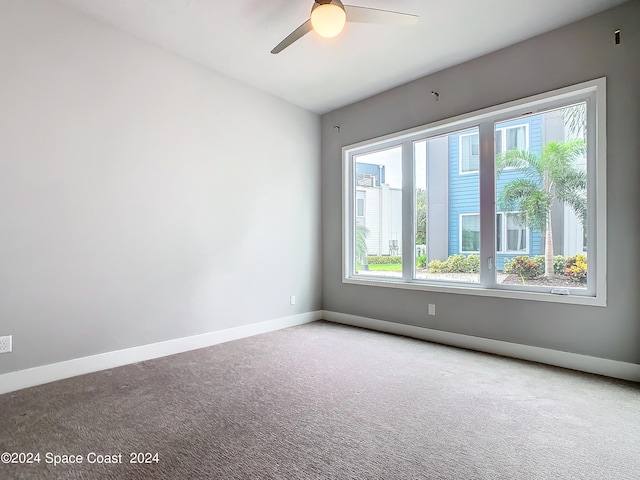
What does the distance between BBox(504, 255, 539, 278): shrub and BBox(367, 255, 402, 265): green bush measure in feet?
4.25

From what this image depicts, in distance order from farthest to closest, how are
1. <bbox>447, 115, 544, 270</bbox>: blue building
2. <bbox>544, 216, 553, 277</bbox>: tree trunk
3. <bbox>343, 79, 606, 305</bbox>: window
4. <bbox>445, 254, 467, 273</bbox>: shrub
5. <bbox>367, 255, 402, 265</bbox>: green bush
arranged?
<bbox>367, 255, 402, 265</bbox>: green bush < <bbox>445, 254, 467, 273</bbox>: shrub < <bbox>447, 115, 544, 270</bbox>: blue building < <bbox>544, 216, 553, 277</bbox>: tree trunk < <bbox>343, 79, 606, 305</bbox>: window

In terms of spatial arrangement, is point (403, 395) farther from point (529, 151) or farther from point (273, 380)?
point (529, 151)

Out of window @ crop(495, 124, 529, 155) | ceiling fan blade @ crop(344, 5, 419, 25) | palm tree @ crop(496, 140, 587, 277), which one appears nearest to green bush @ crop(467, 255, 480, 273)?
palm tree @ crop(496, 140, 587, 277)

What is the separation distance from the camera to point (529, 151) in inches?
130

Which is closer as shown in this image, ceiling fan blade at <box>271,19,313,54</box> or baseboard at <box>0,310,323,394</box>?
ceiling fan blade at <box>271,19,313,54</box>

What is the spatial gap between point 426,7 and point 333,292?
3.46m

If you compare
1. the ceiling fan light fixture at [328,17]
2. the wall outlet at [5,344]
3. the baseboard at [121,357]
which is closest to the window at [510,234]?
the ceiling fan light fixture at [328,17]

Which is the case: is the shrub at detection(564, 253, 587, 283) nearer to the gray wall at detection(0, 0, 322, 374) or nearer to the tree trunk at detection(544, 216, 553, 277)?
the tree trunk at detection(544, 216, 553, 277)

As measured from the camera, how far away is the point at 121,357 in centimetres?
304

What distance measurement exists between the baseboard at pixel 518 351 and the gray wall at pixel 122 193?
1496 millimetres

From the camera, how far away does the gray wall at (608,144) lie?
8.87 ft

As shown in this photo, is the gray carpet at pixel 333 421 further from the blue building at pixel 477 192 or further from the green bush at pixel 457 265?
the blue building at pixel 477 192

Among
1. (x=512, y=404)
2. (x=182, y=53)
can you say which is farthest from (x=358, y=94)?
(x=512, y=404)

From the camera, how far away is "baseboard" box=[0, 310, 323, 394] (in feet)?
8.34
